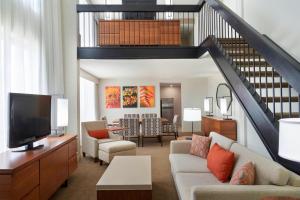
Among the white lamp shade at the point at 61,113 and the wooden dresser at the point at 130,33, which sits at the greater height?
the wooden dresser at the point at 130,33

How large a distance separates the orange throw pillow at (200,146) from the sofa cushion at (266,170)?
1097 mm

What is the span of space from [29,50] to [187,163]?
2.99 m

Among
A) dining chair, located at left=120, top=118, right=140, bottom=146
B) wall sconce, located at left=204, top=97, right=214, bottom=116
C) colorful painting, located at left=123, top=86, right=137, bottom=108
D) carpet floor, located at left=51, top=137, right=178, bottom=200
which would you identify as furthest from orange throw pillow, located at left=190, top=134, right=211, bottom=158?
colorful painting, located at left=123, top=86, right=137, bottom=108

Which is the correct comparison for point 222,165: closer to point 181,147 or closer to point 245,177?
point 245,177

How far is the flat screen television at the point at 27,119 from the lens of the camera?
256 cm

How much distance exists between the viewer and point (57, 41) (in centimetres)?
450

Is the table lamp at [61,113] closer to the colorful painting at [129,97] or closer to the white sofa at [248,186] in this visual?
the white sofa at [248,186]

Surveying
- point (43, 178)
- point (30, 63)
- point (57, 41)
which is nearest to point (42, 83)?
point (30, 63)

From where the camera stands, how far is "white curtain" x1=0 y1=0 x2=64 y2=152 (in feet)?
9.19

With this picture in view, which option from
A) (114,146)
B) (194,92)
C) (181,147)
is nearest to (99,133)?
(114,146)

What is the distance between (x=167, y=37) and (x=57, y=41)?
283cm

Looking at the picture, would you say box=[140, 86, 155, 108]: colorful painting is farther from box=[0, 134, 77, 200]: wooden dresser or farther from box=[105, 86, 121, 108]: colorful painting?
box=[0, 134, 77, 200]: wooden dresser

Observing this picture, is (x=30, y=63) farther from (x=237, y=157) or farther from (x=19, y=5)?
(x=237, y=157)

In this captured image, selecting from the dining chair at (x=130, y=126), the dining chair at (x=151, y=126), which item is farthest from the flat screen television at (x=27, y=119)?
the dining chair at (x=151, y=126)
